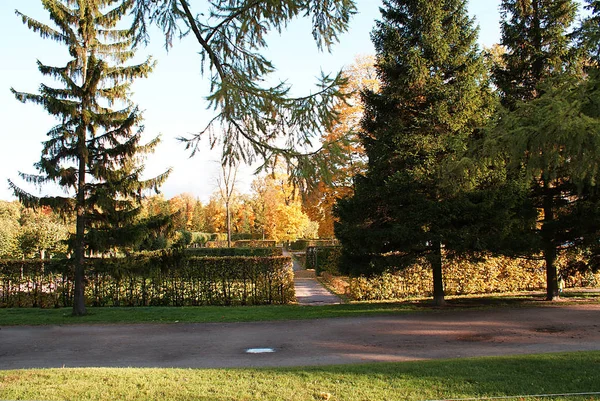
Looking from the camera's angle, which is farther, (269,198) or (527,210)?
(269,198)

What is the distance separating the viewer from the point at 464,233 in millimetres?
12211

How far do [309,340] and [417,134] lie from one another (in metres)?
6.65

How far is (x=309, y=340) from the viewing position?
384 inches

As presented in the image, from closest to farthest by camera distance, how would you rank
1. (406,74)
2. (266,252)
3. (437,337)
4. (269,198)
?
1. (437,337)
2. (406,74)
3. (266,252)
4. (269,198)

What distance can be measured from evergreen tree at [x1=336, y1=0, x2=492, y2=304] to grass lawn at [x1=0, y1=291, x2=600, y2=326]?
48.2 inches

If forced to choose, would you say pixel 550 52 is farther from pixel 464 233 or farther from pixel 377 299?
pixel 377 299

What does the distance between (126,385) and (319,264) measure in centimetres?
1944

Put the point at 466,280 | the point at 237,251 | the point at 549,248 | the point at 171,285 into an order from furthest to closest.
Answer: the point at 237,251 < the point at 466,280 < the point at 171,285 < the point at 549,248

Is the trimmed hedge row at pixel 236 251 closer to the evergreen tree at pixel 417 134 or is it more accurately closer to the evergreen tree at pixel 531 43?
the evergreen tree at pixel 417 134

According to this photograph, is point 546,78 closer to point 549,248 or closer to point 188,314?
point 549,248

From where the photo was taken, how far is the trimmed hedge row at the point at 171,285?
15578 mm

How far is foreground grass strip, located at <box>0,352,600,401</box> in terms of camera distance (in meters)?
5.62

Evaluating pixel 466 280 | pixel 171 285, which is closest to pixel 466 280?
pixel 466 280

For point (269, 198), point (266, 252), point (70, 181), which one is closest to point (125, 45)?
point (70, 181)
